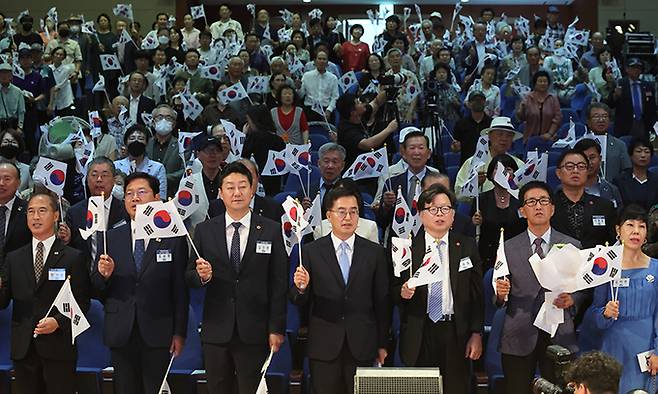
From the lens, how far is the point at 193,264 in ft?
16.2

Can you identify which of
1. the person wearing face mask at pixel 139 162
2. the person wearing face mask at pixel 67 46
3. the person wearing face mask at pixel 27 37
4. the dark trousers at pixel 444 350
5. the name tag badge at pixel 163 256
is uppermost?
the person wearing face mask at pixel 27 37

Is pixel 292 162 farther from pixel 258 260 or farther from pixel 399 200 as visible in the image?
pixel 258 260

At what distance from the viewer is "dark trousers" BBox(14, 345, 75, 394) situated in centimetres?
507

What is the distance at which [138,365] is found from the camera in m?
5.11

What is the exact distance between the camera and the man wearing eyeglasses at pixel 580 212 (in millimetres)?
5973

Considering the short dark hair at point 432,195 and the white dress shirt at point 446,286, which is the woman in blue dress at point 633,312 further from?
the short dark hair at point 432,195

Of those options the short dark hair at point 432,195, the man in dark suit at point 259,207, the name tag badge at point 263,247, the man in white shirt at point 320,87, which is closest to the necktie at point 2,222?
the man in dark suit at point 259,207

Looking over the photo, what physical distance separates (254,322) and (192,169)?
2809 millimetres

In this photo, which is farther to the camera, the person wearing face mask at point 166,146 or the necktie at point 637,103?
the necktie at point 637,103

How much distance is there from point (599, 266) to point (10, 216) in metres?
3.57

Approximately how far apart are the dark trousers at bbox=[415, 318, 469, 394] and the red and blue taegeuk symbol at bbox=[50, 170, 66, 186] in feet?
9.54

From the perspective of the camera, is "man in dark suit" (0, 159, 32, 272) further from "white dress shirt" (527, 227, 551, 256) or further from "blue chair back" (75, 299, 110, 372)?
"white dress shirt" (527, 227, 551, 256)

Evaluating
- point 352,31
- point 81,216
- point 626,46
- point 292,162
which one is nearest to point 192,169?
point 292,162

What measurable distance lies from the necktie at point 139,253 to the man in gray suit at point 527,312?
192 centimetres
